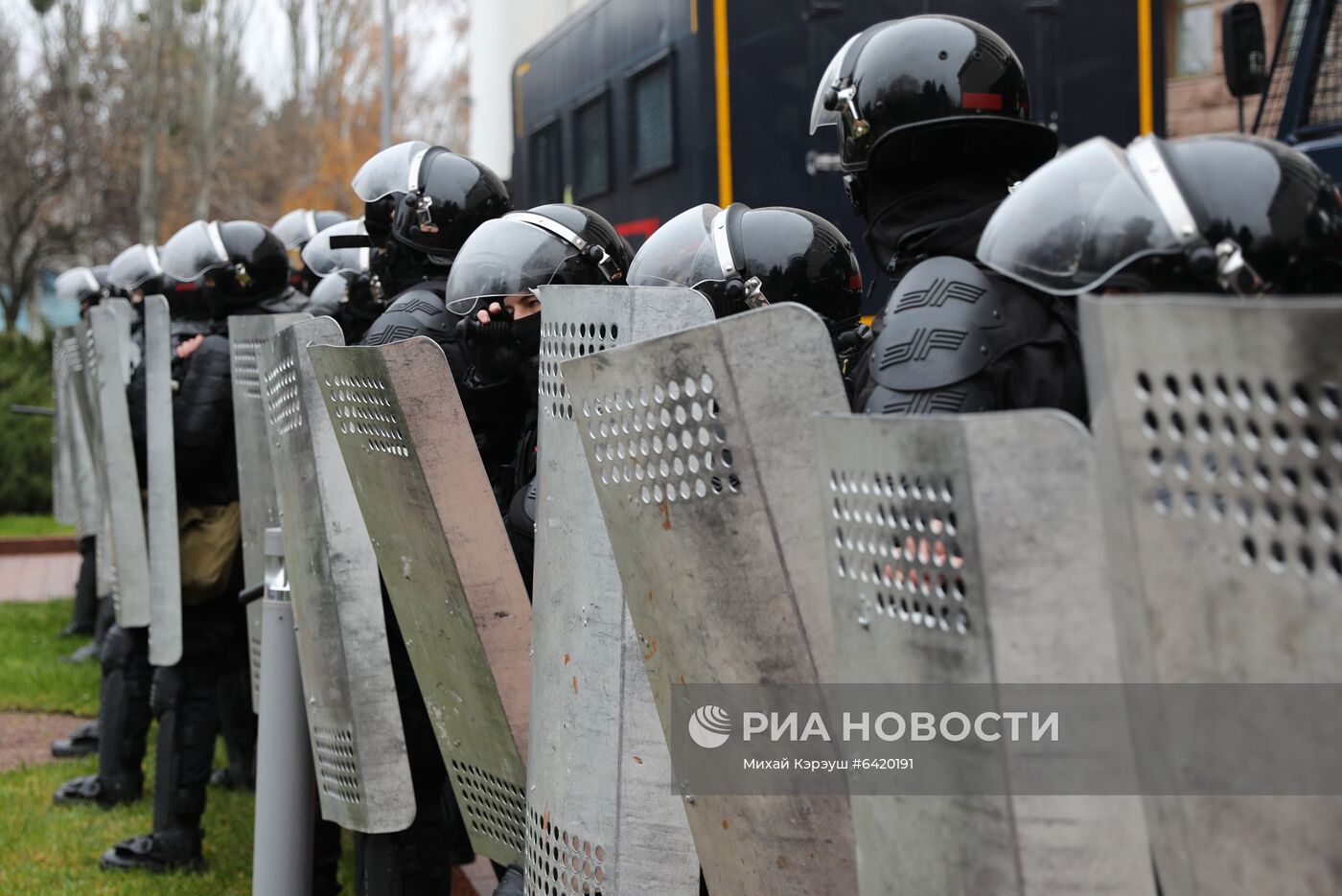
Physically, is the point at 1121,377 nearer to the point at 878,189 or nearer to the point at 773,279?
the point at 878,189

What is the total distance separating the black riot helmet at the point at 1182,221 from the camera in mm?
1902

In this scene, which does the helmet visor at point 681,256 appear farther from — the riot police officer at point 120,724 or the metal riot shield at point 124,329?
the riot police officer at point 120,724

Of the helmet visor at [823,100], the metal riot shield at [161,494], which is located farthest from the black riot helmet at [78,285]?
the helmet visor at [823,100]

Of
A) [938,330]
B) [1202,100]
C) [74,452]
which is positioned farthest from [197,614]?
[1202,100]

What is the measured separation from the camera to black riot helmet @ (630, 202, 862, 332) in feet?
11.4

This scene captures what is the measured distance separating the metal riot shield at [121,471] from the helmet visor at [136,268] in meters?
2.05

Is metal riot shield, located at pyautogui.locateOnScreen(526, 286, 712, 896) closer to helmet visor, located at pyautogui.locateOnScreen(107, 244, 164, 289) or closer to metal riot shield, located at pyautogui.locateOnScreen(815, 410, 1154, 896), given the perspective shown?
metal riot shield, located at pyautogui.locateOnScreen(815, 410, 1154, 896)

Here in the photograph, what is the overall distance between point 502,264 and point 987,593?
2.53m

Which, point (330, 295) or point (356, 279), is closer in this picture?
point (356, 279)

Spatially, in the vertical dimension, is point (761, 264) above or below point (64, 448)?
below

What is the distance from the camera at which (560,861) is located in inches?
107

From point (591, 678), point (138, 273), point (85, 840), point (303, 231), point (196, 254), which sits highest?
point (303, 231)

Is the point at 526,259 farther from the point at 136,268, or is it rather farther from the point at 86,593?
the point at 86,593

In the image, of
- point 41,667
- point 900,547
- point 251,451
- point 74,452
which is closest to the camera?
point 900,547
